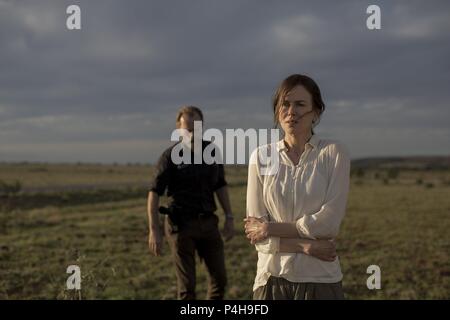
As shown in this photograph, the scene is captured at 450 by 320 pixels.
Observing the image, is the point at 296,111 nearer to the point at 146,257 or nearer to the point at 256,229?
the point at 256,229

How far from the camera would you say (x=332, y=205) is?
2703mm

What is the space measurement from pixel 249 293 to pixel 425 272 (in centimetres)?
425

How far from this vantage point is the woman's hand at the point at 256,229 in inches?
109

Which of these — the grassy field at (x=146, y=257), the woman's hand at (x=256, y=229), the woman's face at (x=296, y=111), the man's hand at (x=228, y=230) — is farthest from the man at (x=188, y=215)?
the woman's face at (x=296, y=111)

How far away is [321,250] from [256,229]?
0.38 m

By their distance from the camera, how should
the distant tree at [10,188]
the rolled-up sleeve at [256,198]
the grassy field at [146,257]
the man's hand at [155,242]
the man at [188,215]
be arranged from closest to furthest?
the rolled-up sleeve at [256,198] < the man's hand at [155,242] < the man at [188,215] < the grassy field at [146,257] < the distant tree at [10,188]

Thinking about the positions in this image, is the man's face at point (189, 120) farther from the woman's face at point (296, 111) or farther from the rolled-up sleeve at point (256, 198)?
the woman's face at point (296, 111)

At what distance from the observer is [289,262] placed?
8.93ft

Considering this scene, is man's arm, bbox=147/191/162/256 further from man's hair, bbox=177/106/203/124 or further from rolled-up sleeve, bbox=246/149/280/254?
rolled-up sleeve, bbox=246/149/280/254

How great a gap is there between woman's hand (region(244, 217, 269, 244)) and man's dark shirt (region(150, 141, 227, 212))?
6.99ft

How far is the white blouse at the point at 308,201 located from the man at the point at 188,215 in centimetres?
224

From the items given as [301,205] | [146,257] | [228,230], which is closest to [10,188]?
[146,257]
